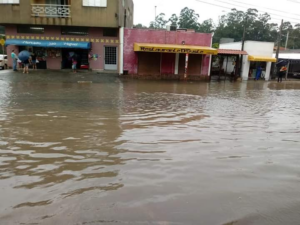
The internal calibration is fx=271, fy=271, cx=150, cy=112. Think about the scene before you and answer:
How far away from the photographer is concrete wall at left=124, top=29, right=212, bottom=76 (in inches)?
932

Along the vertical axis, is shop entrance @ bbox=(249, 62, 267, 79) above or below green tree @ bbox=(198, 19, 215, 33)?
below

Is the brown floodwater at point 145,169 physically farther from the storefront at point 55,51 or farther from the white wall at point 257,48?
the white wall at point 257,48

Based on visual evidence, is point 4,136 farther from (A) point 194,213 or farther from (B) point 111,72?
(B) point 111,72

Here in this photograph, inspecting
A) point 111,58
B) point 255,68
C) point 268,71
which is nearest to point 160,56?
point 111,58

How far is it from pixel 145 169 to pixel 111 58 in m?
22.1

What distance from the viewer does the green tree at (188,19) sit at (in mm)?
85062

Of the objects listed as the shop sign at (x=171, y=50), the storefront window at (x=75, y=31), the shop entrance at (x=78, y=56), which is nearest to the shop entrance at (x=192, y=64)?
the shop sign at (x=171, y=50)

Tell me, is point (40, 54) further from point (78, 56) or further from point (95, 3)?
point (95, 3)

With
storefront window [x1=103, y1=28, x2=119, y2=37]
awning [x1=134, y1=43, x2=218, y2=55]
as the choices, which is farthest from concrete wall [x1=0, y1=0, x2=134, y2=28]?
awning [x1=134, y1=43, x2=218, y2=55]

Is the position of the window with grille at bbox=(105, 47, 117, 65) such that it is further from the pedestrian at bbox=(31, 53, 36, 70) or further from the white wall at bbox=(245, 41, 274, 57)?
the white wall at bbox=(245, 41, 274, 57)

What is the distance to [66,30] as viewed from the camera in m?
24.6

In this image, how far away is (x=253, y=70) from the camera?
2964 cm

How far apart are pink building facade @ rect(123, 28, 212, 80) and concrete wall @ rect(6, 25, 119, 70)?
2247 millimetres

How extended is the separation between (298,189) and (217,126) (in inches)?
149
